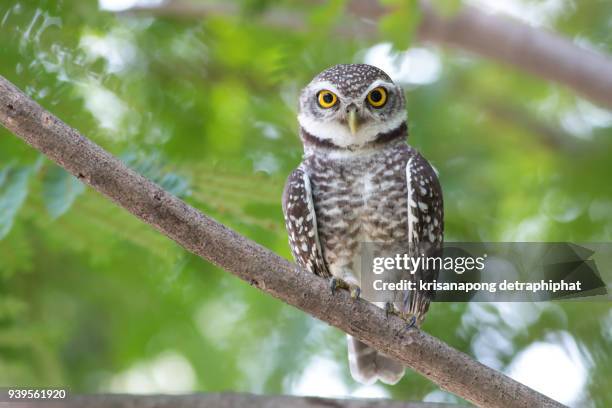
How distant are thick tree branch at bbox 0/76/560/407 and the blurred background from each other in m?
0.38

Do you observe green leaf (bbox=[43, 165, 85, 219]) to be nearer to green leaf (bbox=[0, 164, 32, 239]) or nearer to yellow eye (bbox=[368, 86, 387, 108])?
green leaf (bbox=[0, 164, 32, 239])

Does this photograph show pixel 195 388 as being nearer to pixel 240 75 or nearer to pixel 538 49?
pixel 240 75

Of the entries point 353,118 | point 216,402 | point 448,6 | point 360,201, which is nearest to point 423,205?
point 360,201

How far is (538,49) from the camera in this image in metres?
5.37

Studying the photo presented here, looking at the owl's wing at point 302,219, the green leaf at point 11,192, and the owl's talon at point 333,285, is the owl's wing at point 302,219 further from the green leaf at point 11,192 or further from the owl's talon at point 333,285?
the green leaf at point 11,192

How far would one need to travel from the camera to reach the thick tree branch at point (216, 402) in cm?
304

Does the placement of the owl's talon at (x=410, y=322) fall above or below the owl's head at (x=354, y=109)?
below

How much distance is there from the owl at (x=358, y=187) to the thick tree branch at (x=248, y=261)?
0.62 metres

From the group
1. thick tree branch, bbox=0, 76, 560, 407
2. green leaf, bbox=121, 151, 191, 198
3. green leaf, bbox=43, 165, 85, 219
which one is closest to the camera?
thick tree branch, bbox=0, 76, 560, 407

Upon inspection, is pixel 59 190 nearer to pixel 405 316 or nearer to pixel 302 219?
pixel 302 219

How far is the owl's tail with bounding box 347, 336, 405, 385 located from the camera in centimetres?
374

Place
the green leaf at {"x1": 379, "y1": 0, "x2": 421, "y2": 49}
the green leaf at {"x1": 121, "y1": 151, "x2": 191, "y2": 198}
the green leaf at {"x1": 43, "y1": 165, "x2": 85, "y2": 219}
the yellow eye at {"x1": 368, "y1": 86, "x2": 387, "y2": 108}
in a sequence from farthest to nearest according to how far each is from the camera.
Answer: the green leaf at {"x1": 379, "y1": 0, "x2": 421, "y2": 49}
the yellow eye at {"x1": 368, "y1": 86, "x2": 387, "y2": 108}
the green leaf at {"x1": 121, "y1": 151, "x2": 191, "y2": 198}
the green leaf at {"x1": 43, "y1": 165, "x2": 85, "y2": 219}

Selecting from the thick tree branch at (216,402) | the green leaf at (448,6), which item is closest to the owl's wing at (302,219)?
the thick tree branch at (216,402)

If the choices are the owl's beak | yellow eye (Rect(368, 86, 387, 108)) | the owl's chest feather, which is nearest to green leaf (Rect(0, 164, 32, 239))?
the owl's chest feather
